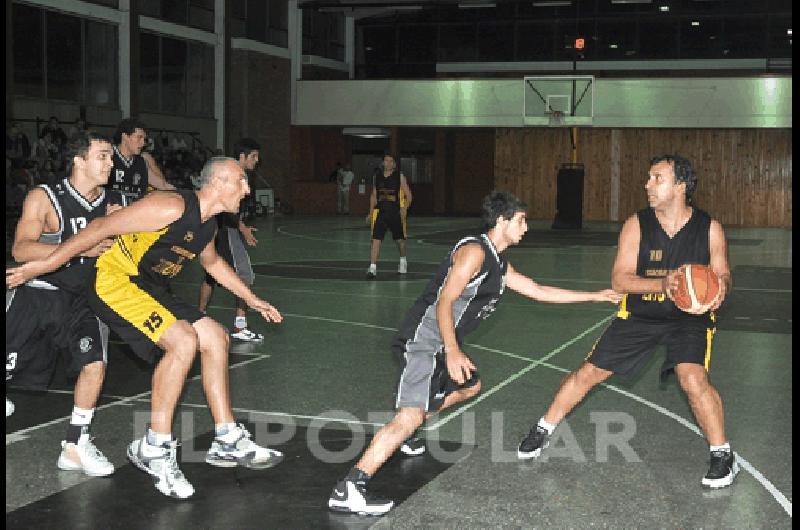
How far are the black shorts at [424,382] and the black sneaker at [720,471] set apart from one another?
4.79 feet

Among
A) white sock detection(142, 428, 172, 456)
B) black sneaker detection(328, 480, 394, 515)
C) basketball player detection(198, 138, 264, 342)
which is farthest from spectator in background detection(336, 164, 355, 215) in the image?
black sneaker detection(328, 480, 394, 515)

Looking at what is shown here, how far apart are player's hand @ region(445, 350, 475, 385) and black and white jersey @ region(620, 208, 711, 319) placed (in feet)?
4.38

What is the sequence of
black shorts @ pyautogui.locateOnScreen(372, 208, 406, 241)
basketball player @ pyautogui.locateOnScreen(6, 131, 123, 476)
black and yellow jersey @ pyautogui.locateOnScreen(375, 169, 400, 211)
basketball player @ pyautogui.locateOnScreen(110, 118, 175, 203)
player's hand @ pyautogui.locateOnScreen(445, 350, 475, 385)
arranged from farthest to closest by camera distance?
1. black and yellow jersey @ pyautogui.locateOnScreen(375, 169, 400, 211)
2. black shorts @ pyautogui.locateOnScreen(372, 208, 406, 241)
3. basketball player @ pyautogui.locateOnScreen(110, 118, 175, 203)
4. basketball player @ pyautogui.locateOnScreen(6, 131, 123, 476)
5. player's hand @ pyautogui.locateOnScreen(445, 350, 475, 385)

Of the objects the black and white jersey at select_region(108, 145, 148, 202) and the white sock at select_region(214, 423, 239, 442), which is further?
the black and white jersey at select_region(108, 145, 148, 202)

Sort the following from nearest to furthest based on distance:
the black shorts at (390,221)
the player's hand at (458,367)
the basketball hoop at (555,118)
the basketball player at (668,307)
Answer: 1. the player's hand at (458,367)
2. the basketball player at (668,307)
3. the black shorts at (390,221)
4. the basketball hoop at (555,118)

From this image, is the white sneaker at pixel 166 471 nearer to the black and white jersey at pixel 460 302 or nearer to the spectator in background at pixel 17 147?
the black and white jersey at pixel 460 302

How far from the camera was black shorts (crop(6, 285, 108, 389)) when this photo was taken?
237 inches

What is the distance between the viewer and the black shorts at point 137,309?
219 inches

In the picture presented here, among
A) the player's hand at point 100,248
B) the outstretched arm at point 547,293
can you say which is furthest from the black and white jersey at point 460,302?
the player's hand at point 100,248

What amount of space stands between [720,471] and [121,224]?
3.50 meters

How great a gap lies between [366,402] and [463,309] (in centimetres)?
232

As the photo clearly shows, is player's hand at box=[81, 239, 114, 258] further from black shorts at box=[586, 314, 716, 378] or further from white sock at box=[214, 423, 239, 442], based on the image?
black shorts at box=[586, 314, 716, 378]

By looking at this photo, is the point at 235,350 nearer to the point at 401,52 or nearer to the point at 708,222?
the point at 708,222

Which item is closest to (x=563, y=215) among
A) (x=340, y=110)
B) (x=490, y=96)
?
(x=490, y=96)
